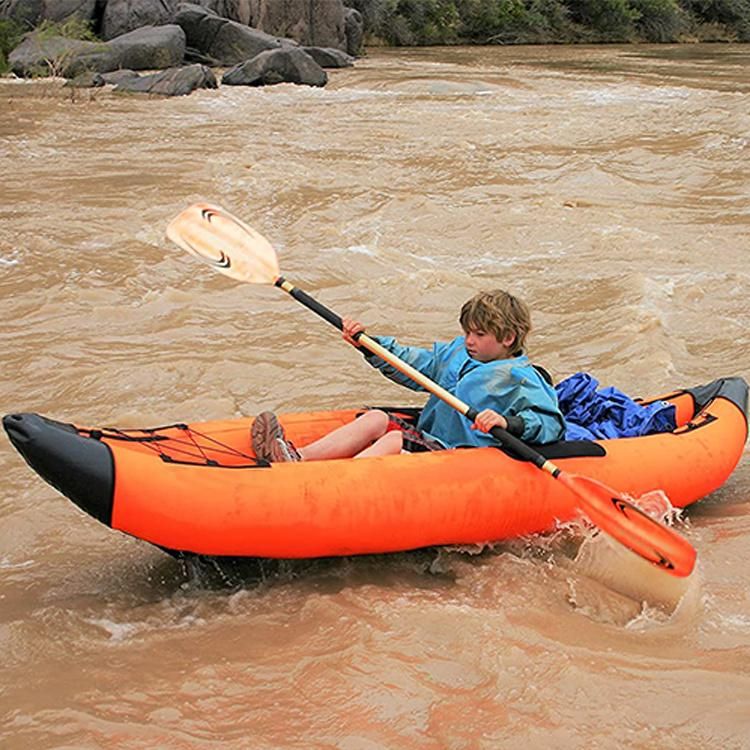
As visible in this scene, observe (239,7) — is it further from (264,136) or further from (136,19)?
(264,136)

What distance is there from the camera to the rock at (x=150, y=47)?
56.1ft

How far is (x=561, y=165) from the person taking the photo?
9.88 metres

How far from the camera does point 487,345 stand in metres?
3.28

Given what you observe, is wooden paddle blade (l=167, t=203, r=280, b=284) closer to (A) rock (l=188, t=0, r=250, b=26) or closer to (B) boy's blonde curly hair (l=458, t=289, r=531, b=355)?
(B) boy's blonde curly hair (l=458, t=289, r=531, b=355)

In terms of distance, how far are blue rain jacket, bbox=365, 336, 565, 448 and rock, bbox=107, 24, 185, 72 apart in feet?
48.2

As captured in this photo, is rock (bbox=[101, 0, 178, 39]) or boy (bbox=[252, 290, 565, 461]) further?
rock (bbox=[101, 0, 178, 39])

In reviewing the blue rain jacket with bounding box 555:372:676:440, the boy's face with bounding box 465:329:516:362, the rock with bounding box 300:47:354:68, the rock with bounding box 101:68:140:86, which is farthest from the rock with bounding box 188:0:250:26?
the boy's face with bounding box 465:329:516:362

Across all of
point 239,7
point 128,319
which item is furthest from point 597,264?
point 239,7

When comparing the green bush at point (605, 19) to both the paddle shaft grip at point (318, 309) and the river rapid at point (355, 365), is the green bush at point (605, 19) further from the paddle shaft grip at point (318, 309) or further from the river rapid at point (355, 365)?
the paddle shaft grip at point (318, 309)

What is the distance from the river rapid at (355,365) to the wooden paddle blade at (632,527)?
0.08m

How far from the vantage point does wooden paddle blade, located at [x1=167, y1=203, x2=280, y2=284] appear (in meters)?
4.00

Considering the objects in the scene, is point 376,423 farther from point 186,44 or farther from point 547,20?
point 547,20

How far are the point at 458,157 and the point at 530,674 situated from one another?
321 inches

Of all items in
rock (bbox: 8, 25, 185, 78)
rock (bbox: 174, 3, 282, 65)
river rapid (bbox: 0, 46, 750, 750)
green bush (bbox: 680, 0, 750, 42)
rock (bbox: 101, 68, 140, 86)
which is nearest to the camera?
river rapid (bbox: 0, 46, 750, 750)
